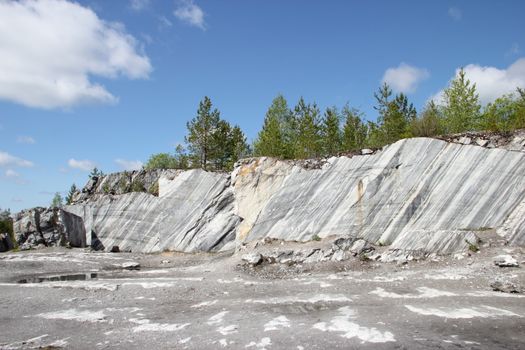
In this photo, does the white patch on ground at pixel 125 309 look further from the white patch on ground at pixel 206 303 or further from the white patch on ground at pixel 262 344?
the white patch on ground at pixel 262 344

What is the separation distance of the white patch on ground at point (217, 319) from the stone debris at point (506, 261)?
10851 mm

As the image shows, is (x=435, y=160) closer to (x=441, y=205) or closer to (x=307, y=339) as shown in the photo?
(x=441, y=205)

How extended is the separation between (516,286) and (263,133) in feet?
113

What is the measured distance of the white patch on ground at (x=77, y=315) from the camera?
11.9 metres

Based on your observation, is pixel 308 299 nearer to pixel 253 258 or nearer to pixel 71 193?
pixel 253 258

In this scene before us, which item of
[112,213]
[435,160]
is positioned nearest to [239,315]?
[435,160]

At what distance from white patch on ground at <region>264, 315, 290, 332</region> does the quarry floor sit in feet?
0.09

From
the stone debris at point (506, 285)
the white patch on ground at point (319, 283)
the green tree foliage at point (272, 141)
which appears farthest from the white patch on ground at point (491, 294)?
the green tree foliage at point (272, 141)

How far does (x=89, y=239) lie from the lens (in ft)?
120

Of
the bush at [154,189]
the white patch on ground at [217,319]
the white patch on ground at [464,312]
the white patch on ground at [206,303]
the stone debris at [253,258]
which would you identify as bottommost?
the white patch on ground at [464,312]

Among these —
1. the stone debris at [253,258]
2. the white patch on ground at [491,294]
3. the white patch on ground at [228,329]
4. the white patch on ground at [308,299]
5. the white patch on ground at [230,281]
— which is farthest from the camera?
the stone debris at [253,258]

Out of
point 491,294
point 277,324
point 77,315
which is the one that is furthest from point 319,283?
point 77,315

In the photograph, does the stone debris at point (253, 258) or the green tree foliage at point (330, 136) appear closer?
the stone debris at point (253, 258)

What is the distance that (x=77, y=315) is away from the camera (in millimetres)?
12391
